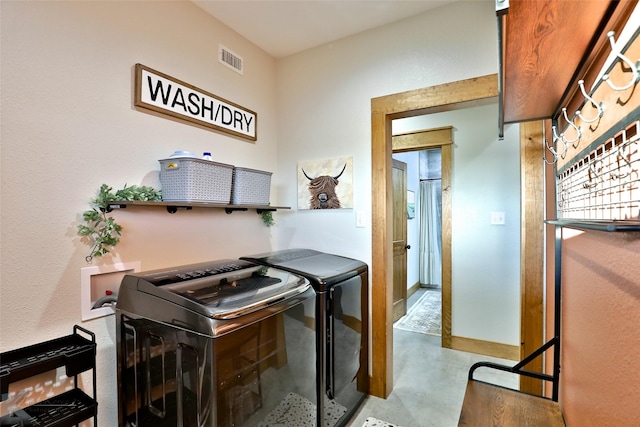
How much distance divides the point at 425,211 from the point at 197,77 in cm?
476

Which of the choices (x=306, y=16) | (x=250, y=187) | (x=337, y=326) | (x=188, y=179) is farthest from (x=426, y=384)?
(x=306, y=16)

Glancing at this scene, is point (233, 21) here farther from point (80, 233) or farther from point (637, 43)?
point (637, 43)

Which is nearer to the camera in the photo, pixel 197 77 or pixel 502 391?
pixel 502 391

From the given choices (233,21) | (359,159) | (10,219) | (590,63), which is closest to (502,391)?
(590,63)

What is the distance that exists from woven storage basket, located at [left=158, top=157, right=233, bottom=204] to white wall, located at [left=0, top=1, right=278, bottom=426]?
5.2 inches

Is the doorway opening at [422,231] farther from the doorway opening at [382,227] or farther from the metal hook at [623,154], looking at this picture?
the metal hook at [623,154]

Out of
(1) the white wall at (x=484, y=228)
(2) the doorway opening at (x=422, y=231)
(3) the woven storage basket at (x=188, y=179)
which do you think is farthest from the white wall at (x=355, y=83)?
(2) the doorway opening at (x=422, y=231)

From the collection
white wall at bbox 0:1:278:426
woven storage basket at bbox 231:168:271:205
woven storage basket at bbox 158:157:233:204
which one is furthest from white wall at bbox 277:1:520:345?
woven storage basket at bbox 158:157:233:204

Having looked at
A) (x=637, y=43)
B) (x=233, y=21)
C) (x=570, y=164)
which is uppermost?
(x=233, y=21)

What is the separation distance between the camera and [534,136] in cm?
180

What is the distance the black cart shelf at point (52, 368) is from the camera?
1123 millimetres

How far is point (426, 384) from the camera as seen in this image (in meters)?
2.42

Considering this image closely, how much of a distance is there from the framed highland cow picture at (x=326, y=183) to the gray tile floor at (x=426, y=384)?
1.44 meters

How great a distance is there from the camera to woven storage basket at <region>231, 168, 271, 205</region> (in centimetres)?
202
